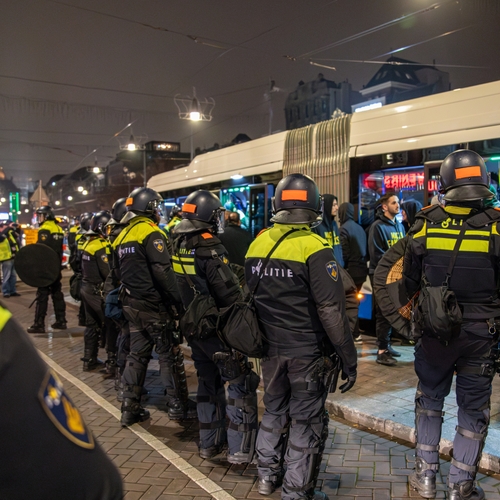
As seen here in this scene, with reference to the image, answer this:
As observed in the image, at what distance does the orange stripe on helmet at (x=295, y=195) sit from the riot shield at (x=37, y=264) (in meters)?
7.24

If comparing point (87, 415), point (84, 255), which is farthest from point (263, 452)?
point (84, 255)

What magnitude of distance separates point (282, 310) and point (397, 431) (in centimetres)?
202

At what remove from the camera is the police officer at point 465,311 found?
3457 mm

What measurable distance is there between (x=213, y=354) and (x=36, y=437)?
129 inches

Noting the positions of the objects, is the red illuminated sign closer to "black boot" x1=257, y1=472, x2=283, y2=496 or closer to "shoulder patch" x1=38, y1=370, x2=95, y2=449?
"black boot" x1=257, y1=472, x2=283, y2=496

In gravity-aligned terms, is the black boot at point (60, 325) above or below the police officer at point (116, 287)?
below

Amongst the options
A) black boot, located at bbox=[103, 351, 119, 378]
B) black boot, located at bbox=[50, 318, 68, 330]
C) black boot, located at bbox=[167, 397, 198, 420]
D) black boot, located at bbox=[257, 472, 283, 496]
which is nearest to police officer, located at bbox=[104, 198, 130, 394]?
black boot, located at bbox=[103, 351, 119, 378]

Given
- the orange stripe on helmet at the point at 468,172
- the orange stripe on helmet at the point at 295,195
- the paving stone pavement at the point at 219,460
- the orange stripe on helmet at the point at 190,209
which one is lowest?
the paving stone pavement at the point at 219,460

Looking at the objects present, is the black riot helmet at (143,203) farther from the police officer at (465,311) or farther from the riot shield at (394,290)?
the police officer at (465,311)

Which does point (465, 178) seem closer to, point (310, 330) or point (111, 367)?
point (310, 330)

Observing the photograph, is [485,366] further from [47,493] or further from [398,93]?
[398,93]

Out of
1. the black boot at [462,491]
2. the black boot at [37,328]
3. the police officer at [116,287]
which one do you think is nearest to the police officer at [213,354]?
the black boot at [462,491]

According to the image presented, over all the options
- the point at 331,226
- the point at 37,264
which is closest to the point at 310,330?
the point at 331,226

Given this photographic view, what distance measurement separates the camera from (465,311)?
3.52 metres
